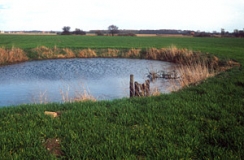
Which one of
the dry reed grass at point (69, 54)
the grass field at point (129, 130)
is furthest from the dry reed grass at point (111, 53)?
the grass field at point (129, 130)

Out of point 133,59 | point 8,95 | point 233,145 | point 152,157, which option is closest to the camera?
point 152,157

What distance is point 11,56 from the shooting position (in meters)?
30.7

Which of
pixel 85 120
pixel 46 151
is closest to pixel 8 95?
pixel 85 120

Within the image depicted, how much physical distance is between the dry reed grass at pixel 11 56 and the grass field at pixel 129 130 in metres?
25.1

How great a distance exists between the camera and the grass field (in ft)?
15.2

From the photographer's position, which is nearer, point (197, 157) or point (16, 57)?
point (197, 157)

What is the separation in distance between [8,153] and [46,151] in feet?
2.33

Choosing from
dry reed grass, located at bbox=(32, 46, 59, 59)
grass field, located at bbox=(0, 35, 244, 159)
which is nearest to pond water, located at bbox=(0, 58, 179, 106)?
grass field, located at bbox=(0, 35, 244, 159)

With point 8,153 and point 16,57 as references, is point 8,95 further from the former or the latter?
point 16,57

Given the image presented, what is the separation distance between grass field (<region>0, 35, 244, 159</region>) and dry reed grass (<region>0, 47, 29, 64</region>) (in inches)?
988

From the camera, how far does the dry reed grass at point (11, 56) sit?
29922 mm

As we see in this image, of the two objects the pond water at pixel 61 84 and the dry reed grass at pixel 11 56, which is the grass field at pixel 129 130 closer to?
the pond water at pixel 61 84

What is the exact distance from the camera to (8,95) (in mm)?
15688

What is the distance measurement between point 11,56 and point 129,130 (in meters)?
29.3
